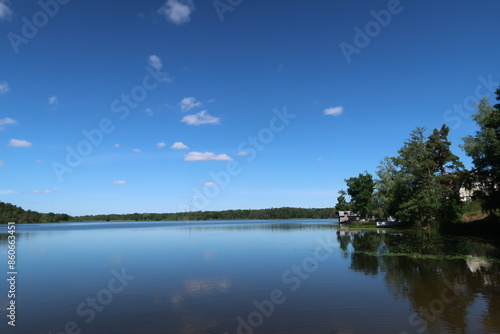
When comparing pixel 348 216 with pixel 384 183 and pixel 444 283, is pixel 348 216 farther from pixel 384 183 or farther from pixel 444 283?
pixel 444 283

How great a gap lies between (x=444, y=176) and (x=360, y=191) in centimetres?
5589

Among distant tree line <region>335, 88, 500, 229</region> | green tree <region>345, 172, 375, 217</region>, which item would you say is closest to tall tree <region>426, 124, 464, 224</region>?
distant tree line <region>335, 88, 500, 229</region>

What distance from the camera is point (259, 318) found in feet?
→ 45.2

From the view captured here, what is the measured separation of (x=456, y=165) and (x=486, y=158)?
30.0 m

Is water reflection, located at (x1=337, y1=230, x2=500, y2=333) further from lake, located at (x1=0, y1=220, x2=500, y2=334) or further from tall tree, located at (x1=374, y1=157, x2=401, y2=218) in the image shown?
tall tree, located at (x1=374, y1=157, x2=401, y2=218)

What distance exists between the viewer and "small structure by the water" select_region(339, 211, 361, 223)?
12207 cm

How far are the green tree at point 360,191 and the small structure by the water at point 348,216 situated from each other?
4.33 meters

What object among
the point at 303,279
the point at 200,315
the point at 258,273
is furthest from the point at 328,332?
the point at 258,273

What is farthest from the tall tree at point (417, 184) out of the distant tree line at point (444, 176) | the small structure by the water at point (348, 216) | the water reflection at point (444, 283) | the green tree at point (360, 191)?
the small structure by the water at point (348, 216)

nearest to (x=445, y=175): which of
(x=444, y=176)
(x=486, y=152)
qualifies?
(x=444, y=176)

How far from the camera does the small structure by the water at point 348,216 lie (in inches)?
4806

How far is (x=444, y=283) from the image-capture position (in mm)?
18781

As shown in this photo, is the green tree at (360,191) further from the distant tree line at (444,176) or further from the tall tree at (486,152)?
the tall tree at (486,152)

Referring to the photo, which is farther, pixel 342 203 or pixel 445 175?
pixel 342 203
